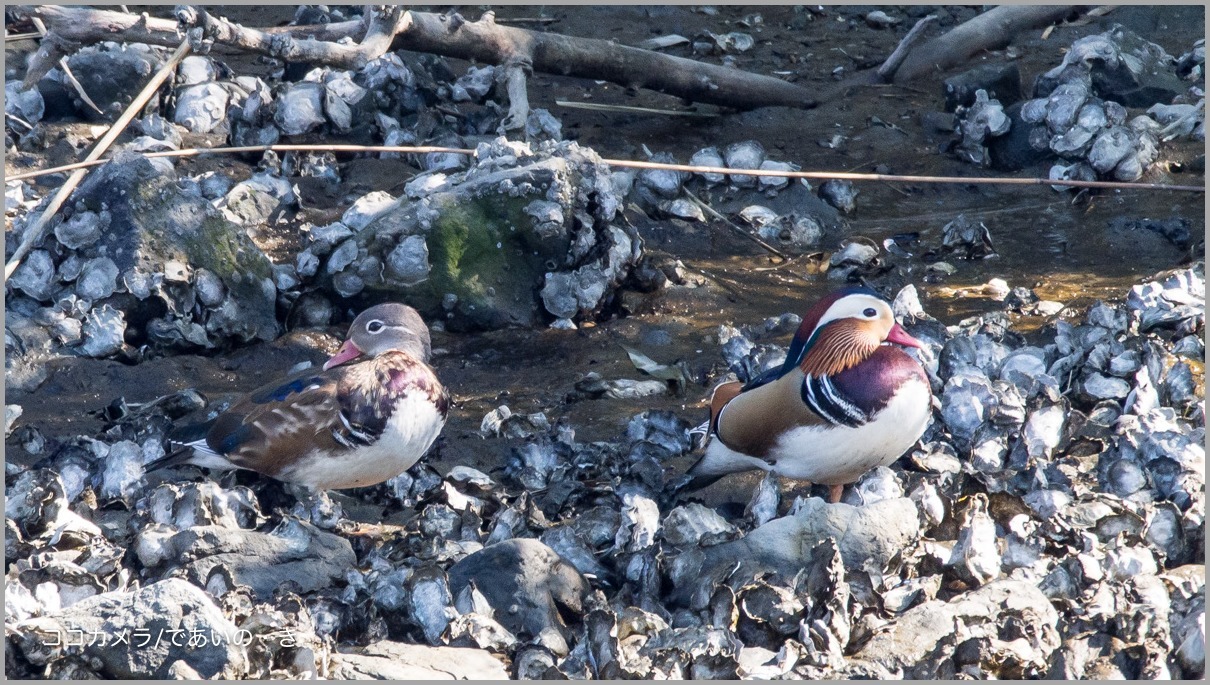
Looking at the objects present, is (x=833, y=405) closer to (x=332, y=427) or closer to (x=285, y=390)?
(x=332, y=427)

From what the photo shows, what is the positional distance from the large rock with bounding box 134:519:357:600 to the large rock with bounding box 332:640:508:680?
1.66ft

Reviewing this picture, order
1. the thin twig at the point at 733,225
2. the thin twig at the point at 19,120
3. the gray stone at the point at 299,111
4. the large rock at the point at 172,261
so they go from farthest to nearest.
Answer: the gray stone at the point at 299,111 < the thin twig at the point at 19,120 < the thin twig at the point at 733,225 < the large rock at the point at 172,261

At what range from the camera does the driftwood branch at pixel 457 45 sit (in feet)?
22.5

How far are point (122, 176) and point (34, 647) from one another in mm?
3596

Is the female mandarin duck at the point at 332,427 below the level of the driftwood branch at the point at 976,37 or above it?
below

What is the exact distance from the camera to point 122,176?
639 centimetres

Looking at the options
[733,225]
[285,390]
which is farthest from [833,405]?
[733,225]

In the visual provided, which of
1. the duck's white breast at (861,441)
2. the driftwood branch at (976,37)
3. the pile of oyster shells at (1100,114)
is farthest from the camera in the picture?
the driftwood branch at (976,37)

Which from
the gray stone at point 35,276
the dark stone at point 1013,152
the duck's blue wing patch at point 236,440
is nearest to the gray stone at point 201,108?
the gray stone at point 35,276

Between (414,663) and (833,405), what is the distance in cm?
189

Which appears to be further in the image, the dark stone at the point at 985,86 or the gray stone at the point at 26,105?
the dark stone at the point at 985,86

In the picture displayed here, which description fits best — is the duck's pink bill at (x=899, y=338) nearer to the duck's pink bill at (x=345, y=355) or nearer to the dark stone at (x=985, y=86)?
the duck's pink bill at (x=345, y=355)

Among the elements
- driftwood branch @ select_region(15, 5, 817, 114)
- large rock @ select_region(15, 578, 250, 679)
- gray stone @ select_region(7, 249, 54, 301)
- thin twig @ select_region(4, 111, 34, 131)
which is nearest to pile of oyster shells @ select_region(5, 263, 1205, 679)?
large rock @ select_region(15, 578, 250, 679)

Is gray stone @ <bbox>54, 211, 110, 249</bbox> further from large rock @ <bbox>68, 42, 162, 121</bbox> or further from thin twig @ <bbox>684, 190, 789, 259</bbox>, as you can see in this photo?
thin twig @ <bbox>684, 190, 789, 259</bbox>
